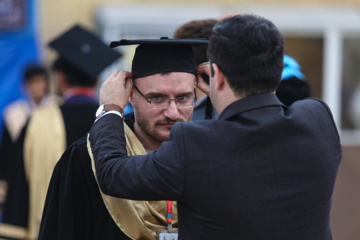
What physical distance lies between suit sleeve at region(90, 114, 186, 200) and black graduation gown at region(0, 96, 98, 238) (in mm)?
2043

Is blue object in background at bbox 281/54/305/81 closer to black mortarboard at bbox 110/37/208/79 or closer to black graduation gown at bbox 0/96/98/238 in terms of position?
black mortarboard at bbox 110/37/208/79

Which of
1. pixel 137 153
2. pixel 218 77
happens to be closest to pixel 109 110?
pixel 137 153

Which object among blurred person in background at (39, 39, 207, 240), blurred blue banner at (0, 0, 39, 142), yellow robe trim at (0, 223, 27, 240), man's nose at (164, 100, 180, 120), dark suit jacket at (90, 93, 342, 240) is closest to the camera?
dark suit jacket at (90, 93, 342, 240)

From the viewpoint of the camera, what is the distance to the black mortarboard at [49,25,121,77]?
4.34 metres

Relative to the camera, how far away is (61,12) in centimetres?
855

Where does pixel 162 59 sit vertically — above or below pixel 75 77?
above

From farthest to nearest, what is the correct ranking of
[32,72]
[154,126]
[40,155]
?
[32,72]
[40,155]
[154,126]

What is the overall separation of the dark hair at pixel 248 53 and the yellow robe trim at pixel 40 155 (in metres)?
2.31

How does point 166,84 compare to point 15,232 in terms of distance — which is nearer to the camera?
point 166,84

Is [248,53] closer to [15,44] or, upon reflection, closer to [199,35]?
[199,35]

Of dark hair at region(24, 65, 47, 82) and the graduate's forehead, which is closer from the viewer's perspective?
the graduate's forehead

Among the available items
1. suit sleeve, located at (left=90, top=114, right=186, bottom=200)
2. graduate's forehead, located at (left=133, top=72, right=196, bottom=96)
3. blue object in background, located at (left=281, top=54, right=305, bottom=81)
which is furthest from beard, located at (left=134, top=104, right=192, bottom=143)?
blue object in background, located at (left=281, top=54, right=305, bottom=81)

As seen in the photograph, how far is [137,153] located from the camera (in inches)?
101

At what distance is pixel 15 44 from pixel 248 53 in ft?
19.8
